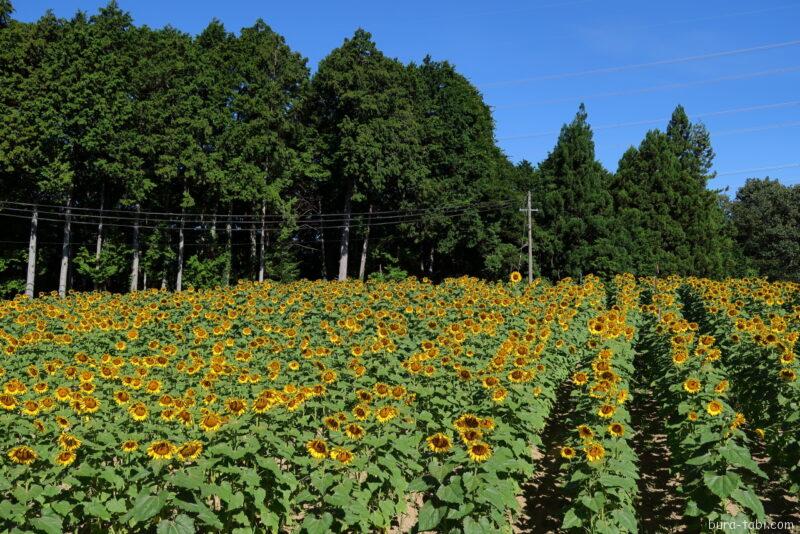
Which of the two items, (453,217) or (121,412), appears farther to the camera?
(453,217)

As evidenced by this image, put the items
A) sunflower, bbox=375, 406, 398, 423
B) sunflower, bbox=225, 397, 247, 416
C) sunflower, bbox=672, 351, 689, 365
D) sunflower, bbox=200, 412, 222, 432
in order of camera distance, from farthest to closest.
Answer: sunflower, bbox=672, 351, 689, 365 < sunflower, bbox=375, 406, 398, 423 < sunflower, bbox=225, 397, 247, 416 < sunflower, bbox=200, 412, 222, 432

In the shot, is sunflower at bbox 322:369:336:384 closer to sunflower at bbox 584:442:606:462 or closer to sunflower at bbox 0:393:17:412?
sunflower at bbox 584:442:606:462

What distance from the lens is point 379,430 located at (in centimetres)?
539

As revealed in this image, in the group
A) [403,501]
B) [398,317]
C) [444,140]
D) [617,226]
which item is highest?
[444,140]

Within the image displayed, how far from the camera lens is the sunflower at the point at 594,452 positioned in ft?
16.3

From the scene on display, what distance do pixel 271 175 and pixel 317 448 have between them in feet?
97.6

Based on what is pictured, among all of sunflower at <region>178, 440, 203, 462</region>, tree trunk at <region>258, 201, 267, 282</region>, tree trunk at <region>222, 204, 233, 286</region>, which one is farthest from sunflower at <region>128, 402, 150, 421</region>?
tree trunk at <region>222, 204, 233, 286</region>

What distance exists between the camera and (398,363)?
7418 mm

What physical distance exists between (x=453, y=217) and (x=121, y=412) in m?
31.3

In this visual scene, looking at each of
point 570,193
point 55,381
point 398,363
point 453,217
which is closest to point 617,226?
point 570,193

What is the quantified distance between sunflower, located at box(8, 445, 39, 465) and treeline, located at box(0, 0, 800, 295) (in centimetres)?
2278

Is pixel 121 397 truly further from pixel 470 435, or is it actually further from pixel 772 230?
pixel 772 230

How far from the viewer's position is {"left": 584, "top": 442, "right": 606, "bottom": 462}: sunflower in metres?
4.97

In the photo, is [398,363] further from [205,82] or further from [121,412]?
[205,82]
